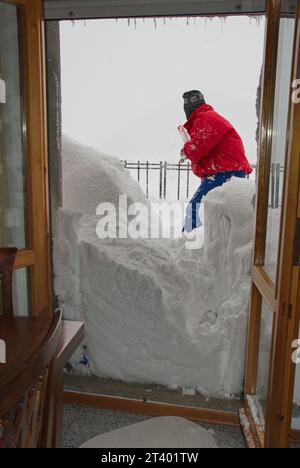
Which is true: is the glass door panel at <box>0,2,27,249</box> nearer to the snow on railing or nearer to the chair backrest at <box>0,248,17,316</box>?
the chair backrest at <box>0,248,17,316</box>

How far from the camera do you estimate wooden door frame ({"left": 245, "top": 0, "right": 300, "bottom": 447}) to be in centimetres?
124

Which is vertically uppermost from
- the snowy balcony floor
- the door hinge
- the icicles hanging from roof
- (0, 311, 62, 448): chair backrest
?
the icicles hanging from roof

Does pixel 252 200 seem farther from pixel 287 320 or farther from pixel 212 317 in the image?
pixel 287 320

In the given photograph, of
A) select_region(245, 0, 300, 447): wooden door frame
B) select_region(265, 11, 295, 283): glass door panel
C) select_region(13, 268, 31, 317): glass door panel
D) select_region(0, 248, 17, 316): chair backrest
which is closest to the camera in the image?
select_region(245, 0, 300, 447): wooden door frame

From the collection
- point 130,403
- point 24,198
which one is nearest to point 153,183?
point 24,198

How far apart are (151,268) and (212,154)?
32.9 inches

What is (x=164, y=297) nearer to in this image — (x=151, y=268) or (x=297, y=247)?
(x=151, y=268)

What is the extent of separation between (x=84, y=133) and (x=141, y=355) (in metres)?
1.44

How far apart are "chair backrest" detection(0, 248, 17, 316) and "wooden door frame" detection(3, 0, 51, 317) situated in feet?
0.97

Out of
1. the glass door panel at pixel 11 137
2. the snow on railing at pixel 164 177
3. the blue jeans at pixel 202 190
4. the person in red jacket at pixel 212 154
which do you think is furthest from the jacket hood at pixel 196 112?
the snow on railing at pixel 164 177

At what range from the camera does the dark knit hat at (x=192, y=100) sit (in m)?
2.64

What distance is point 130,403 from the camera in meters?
2.15

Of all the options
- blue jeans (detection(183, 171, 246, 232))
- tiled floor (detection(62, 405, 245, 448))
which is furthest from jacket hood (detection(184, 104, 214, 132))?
tiled floor (detection(62, 405, 245, 448))

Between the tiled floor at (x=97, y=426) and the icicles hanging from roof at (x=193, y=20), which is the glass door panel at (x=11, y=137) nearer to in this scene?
the icicles hanging from roof at (x=193, y=20)
